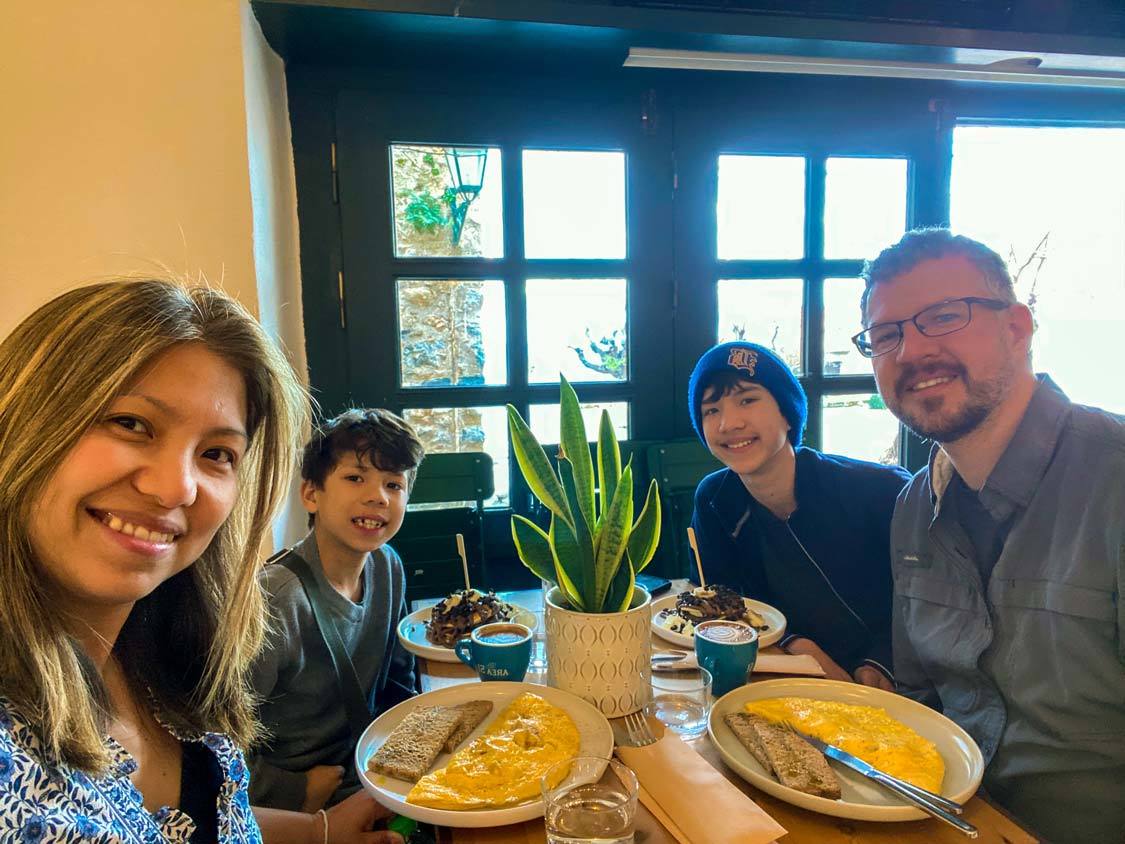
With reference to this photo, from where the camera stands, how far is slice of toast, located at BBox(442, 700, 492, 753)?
1.03 metres

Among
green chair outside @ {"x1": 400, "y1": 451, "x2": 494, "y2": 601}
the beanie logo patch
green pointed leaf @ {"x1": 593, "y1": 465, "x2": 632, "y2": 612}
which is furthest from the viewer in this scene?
green chair outside @ {"x1": 400, "y1": 451, "x2": 494, "y2": 601}

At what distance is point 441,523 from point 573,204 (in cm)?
139

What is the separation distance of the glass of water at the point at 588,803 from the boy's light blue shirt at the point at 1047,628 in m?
0.80

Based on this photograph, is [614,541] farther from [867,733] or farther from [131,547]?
A: [131,547]

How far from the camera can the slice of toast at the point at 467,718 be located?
3.39ft

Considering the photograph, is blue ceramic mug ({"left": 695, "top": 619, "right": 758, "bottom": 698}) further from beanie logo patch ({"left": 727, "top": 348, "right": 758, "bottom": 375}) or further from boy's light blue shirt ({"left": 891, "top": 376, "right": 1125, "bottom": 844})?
beanie logo patch ({"left": 727, "top": 348, "right": 758, "bottom": 375})

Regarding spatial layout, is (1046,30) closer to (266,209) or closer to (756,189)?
(756,189)

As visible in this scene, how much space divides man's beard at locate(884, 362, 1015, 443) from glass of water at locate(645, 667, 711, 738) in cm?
74

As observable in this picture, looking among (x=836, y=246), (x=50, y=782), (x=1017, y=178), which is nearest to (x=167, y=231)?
(x=50, y=782)

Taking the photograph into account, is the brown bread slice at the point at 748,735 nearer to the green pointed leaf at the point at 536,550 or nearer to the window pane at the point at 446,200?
the green pointed leaf at the point at 536,550

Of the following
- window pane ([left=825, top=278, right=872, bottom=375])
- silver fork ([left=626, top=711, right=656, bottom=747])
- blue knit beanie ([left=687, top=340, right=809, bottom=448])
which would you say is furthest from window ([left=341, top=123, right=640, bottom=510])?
silver fork ([left=626, top=711, right=656, bottom=747])

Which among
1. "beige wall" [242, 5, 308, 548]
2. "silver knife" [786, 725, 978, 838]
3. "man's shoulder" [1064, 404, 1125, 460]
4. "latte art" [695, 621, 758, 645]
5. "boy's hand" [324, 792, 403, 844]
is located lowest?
"boy's hand" [324, 792, 403, 844]

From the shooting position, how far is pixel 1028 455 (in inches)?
49.5

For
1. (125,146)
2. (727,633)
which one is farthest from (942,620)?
(125,146)
